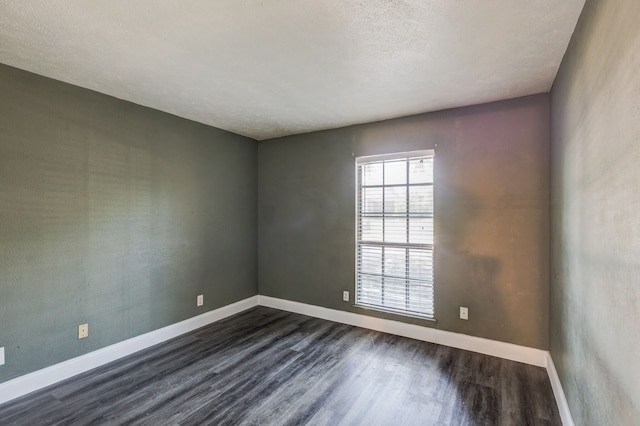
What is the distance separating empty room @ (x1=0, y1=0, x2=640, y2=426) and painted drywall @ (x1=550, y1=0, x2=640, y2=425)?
0.06 ft

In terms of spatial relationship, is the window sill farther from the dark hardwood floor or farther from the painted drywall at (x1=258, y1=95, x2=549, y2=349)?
the dark hardwood floor

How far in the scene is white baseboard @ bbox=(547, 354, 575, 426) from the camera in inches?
74.5

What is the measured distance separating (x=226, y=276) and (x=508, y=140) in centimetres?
365

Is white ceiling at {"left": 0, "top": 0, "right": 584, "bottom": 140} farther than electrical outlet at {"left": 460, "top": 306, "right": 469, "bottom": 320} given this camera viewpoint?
No

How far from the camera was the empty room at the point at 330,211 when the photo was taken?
62.0 inches

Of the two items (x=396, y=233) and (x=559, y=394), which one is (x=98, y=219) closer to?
(x=396, y=233)

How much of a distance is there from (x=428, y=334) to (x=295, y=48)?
304cm

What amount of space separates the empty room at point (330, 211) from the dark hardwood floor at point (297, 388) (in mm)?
22

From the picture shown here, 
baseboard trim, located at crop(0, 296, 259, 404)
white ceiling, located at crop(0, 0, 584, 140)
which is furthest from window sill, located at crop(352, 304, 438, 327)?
white ceiling, located at crop(0, 0, 584, 140)

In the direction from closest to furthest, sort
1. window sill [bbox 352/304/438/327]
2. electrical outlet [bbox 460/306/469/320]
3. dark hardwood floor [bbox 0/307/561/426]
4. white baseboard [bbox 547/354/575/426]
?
white baseboard [bbox 547/354/575/426]
dark hardwood floor [bbox 0/307/561/426]
electrical outlet [bbox 460/306/469/320]
window sill [bbox 352/304/438/327]

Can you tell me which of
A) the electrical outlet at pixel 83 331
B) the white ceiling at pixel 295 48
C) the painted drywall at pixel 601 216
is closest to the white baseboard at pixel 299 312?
the electrical outlet at pixel 83 331

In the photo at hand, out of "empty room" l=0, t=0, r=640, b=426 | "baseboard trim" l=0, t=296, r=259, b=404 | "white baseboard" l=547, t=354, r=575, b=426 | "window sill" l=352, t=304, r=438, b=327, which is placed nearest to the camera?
"empty room" l=0, t=0, r=640, b=426

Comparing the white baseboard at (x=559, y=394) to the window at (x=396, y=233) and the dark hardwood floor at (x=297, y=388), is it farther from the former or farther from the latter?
the window at (x=396, y=233)

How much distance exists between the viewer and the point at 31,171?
236 cm
